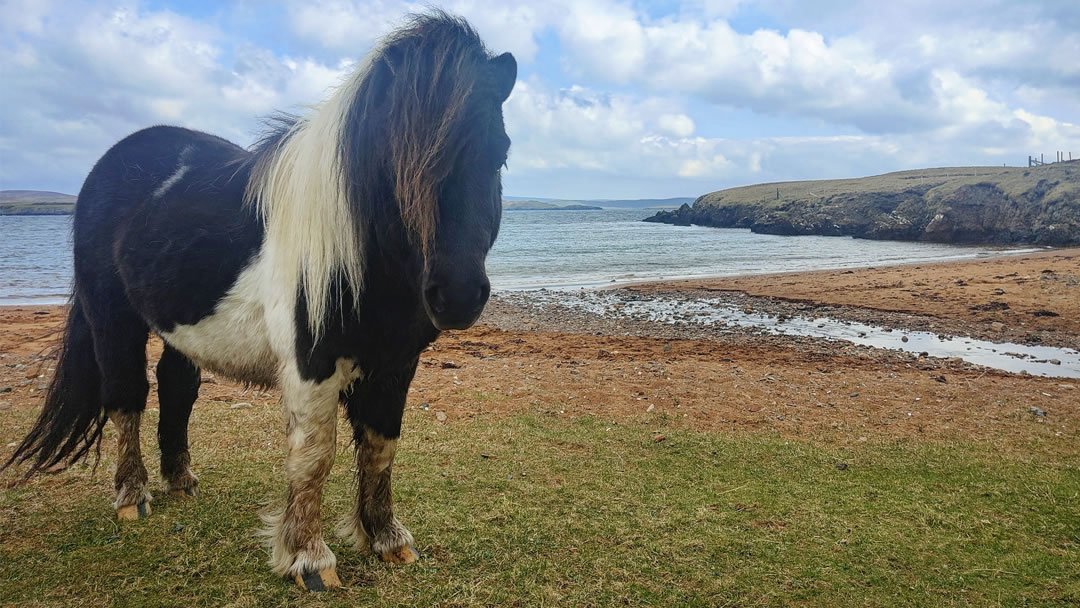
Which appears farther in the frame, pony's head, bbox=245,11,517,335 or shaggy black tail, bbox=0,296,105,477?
shaggy black tail, bbox=0,296,105,477

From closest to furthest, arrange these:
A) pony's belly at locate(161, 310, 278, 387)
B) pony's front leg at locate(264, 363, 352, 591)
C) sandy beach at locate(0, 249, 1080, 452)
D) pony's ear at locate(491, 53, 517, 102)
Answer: pony's ear at locate(491, 53, 517, 102) < pony's front leg at locate(264, 363, 352, 591) < pony's belly at locate(161, 310, 278, 387) < sandy beach at locate(0, 249, 1080, 452)

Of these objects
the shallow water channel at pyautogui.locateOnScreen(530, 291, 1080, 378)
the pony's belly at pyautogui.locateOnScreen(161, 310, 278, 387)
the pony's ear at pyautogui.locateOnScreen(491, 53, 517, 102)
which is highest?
the pony's ear at pyautogui.locateOnScreen(491, 53, 517, 102)

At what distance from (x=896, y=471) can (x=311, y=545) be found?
4379mm

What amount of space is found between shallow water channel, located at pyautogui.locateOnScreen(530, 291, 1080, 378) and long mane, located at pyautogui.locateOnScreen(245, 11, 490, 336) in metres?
9.79

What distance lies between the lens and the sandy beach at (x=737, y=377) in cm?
620

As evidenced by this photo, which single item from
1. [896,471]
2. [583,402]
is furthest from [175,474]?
[896,471]

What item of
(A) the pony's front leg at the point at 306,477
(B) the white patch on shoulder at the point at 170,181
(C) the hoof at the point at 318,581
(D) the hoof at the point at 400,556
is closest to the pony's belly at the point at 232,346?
(A) the pony's front leg at the point at 306,477

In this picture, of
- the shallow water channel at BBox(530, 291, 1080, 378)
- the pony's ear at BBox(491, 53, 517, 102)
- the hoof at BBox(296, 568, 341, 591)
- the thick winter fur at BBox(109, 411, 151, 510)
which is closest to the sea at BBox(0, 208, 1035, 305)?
the shallow water channel at BBox(530, 291, 1080, 378)

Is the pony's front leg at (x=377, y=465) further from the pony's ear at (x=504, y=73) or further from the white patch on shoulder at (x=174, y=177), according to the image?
the white patch on shoulder at (x=174, y=177)

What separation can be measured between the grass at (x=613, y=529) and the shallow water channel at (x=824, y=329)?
5241mm

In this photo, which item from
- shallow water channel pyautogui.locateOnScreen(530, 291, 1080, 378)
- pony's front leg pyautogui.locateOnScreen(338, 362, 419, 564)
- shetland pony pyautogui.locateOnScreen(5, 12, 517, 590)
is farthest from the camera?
shallow water channel pyautogui.locateOnScreen(530, 291, 1080, 378)

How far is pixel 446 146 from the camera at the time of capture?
2256 millimetres

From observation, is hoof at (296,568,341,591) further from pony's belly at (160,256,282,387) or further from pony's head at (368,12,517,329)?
pony's head at (368,12,517,329)

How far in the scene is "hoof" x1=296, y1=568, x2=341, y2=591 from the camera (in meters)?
2.99
